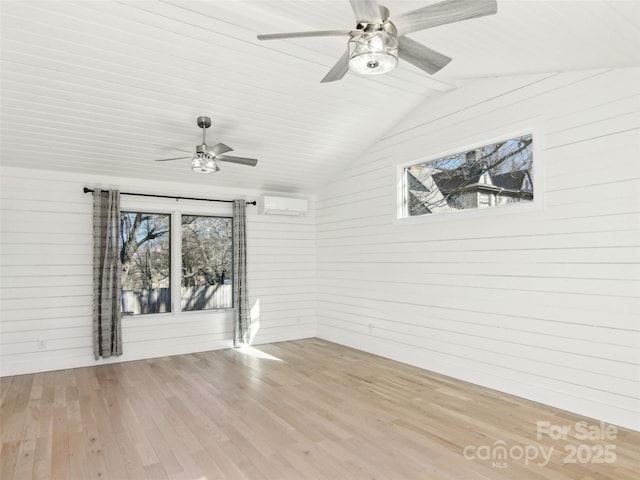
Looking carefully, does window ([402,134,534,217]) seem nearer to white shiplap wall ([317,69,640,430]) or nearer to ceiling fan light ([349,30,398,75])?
white shiplap wall ([317,69,640,430])

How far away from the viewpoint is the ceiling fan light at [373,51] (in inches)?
89.0

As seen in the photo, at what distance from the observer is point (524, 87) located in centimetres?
403

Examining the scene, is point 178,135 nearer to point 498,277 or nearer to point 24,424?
point 24,424

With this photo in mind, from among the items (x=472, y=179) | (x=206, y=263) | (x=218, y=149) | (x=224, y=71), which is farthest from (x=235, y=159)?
(x=472, y=179)

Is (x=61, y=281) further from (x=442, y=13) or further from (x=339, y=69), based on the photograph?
(x=442, y=13)

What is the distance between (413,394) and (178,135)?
4.04 meters

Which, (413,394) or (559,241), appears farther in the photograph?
(413,394)

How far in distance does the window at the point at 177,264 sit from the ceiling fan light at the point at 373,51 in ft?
14.8

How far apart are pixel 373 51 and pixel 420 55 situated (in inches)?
19.0

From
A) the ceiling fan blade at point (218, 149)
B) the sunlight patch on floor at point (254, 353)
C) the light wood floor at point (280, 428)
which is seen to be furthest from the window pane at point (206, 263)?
the ceiling fan blade at point (218, 149)

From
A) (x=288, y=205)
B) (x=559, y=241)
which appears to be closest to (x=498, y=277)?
(x=559, y=241)

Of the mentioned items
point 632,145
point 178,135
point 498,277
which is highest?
point 178,135

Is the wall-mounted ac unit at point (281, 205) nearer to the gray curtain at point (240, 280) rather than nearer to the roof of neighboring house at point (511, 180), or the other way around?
the gray curtain at point (240, 280)

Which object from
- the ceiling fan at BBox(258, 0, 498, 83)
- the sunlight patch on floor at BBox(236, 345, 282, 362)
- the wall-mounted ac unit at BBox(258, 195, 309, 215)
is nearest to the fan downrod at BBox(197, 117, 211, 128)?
the wall-mounted ac unit at BBox(258, 195, 309, 215)
